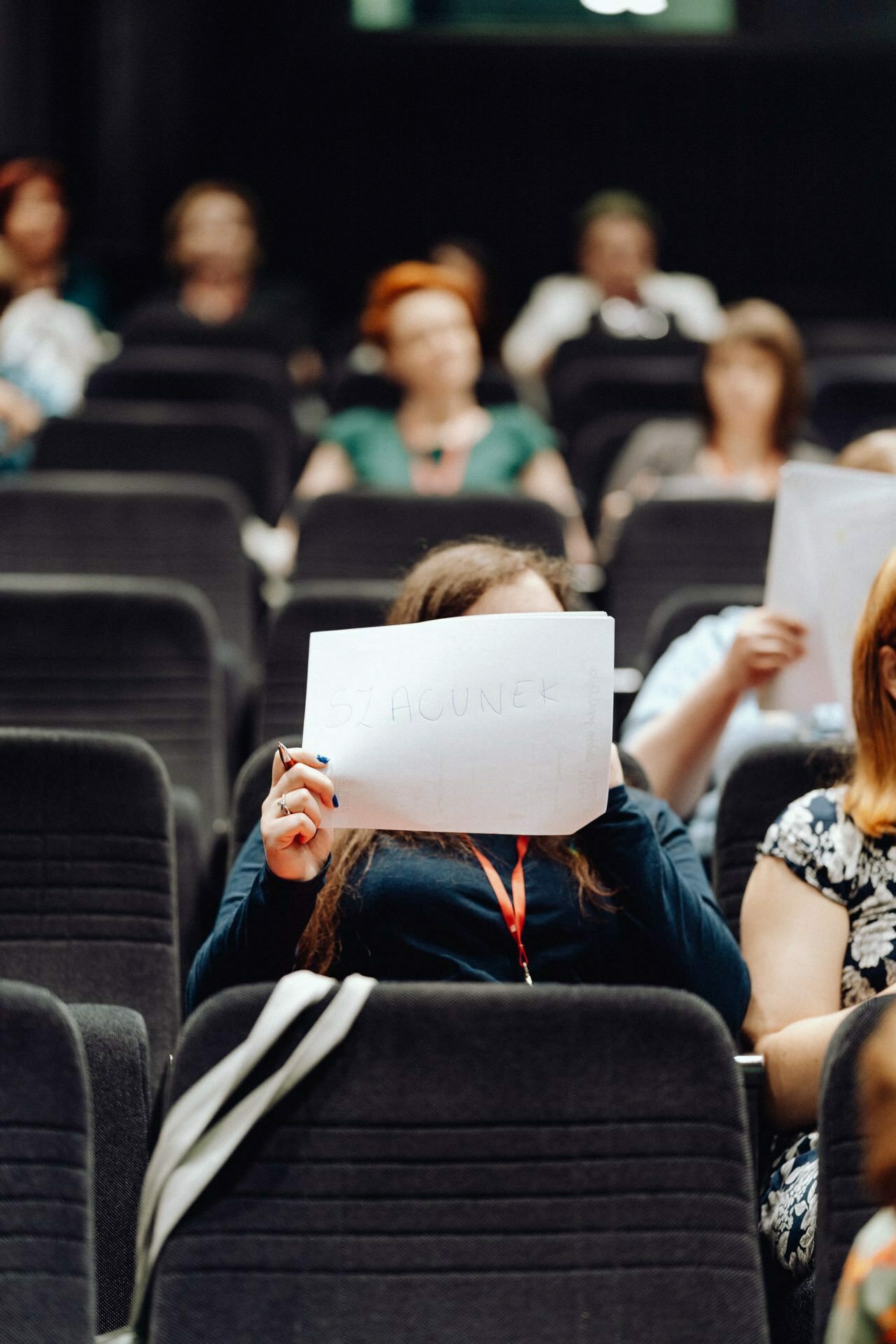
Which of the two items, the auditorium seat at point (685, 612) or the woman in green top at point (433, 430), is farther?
the woman in green top at point (433, 430)

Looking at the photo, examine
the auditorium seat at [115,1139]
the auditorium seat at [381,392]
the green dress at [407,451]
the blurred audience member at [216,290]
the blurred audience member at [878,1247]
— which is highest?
the blurred audience member at [216,290]

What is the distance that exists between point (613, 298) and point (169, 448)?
2.25m

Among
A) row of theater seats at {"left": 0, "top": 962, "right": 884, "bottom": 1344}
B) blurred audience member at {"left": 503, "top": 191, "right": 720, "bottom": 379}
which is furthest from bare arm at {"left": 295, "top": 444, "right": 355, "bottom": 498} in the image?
row of theater seats at {"left": 0, "top": 962, "right": 884, "bottom": 1344}

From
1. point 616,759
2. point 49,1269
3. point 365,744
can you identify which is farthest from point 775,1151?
point 49,1269

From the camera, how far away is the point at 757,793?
1.70 m

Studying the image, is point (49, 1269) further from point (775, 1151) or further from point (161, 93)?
point (161, 93)

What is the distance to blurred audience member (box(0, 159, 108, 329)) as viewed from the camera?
15.4 feet

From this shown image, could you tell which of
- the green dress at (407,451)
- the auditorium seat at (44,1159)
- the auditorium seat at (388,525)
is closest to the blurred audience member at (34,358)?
the green dress at (407,451)

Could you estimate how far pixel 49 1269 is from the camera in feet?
3.75

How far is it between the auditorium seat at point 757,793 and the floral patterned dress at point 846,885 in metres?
0.17

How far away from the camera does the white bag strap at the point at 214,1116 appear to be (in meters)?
1.16

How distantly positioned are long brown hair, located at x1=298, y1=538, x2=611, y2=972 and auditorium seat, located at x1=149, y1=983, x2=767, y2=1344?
237 mm

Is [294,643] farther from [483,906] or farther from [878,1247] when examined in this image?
[878,1247]

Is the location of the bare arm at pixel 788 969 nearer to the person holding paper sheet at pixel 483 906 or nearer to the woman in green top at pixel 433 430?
the person holding paper sheet at pixel 483 906
